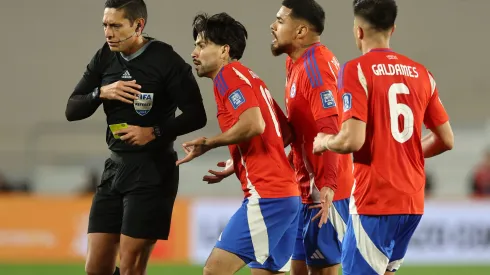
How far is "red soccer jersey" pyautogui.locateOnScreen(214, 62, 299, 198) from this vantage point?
5.14m

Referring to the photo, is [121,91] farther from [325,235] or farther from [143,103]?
Answer: [325,235]

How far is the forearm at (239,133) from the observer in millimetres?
5023

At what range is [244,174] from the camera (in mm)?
5258

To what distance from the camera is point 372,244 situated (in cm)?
464

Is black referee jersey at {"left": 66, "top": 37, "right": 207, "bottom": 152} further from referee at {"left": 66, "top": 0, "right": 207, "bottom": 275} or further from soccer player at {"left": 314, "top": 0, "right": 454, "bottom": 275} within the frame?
soccer player at {"left": 314, "top": 0, "right": 454, "bottom": 275}

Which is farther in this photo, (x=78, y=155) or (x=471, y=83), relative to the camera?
(x=471, y=83)

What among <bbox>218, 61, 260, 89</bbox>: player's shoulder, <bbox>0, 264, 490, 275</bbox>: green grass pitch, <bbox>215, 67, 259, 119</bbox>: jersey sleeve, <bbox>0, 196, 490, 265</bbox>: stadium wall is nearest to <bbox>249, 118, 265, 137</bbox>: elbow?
<bbox>215, 67, 259, 119</bbox>: jersey sleeve

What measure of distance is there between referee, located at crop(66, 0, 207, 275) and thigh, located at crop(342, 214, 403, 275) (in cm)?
150

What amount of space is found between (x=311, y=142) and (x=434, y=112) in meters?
1.08

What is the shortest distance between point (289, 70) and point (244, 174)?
104 centimetres

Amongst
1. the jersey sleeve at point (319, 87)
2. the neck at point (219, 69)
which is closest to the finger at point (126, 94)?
the neck at point (219, 69)

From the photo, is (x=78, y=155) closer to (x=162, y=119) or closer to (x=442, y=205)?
(x=442, y=205)

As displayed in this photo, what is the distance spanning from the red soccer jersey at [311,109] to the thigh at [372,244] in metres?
1.03

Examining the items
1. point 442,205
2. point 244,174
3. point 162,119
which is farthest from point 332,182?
point 442,205
